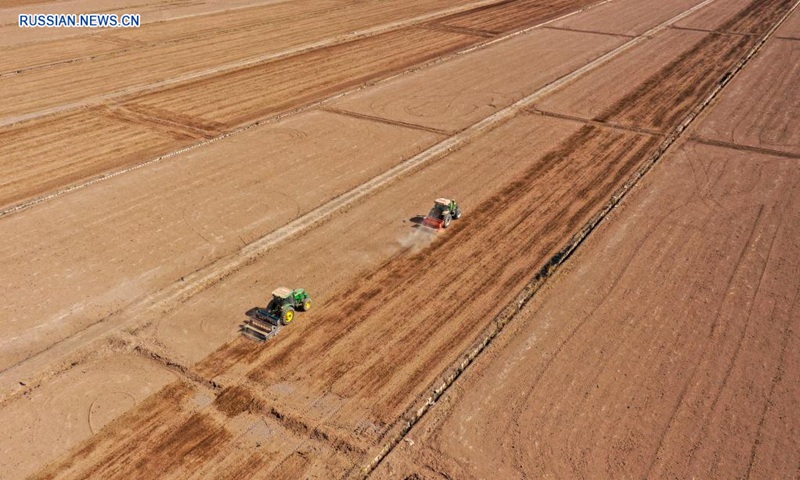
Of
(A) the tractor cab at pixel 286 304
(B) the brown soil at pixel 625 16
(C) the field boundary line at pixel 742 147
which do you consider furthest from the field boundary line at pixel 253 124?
(C) the field boundary line at pixel 742 147

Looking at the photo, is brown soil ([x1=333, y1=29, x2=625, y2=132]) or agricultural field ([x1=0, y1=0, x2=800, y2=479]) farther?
brown soil ([x1=333, y1=29, x2=625, y2=132])

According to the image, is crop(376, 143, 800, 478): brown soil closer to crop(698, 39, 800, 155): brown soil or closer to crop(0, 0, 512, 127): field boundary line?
crop(698, 39, 800, 155): brown soil

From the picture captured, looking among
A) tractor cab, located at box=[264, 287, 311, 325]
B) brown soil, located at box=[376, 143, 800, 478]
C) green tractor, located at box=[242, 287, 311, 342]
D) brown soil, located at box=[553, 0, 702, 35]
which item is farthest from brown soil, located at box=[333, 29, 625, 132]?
green tractor, located at box=[242, 287, 311, 342]

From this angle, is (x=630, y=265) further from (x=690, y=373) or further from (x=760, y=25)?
(x=760, y=25)

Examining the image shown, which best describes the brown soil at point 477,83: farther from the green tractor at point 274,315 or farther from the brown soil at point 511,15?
the green tractor at point 274,315

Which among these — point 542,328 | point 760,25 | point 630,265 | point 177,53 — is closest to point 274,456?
point 542,328

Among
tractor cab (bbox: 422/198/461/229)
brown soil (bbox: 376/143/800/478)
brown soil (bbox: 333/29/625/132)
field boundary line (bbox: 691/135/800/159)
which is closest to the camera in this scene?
brown soil (bbox: 376/143/800/478)

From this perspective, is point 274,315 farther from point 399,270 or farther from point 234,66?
point 234,66
